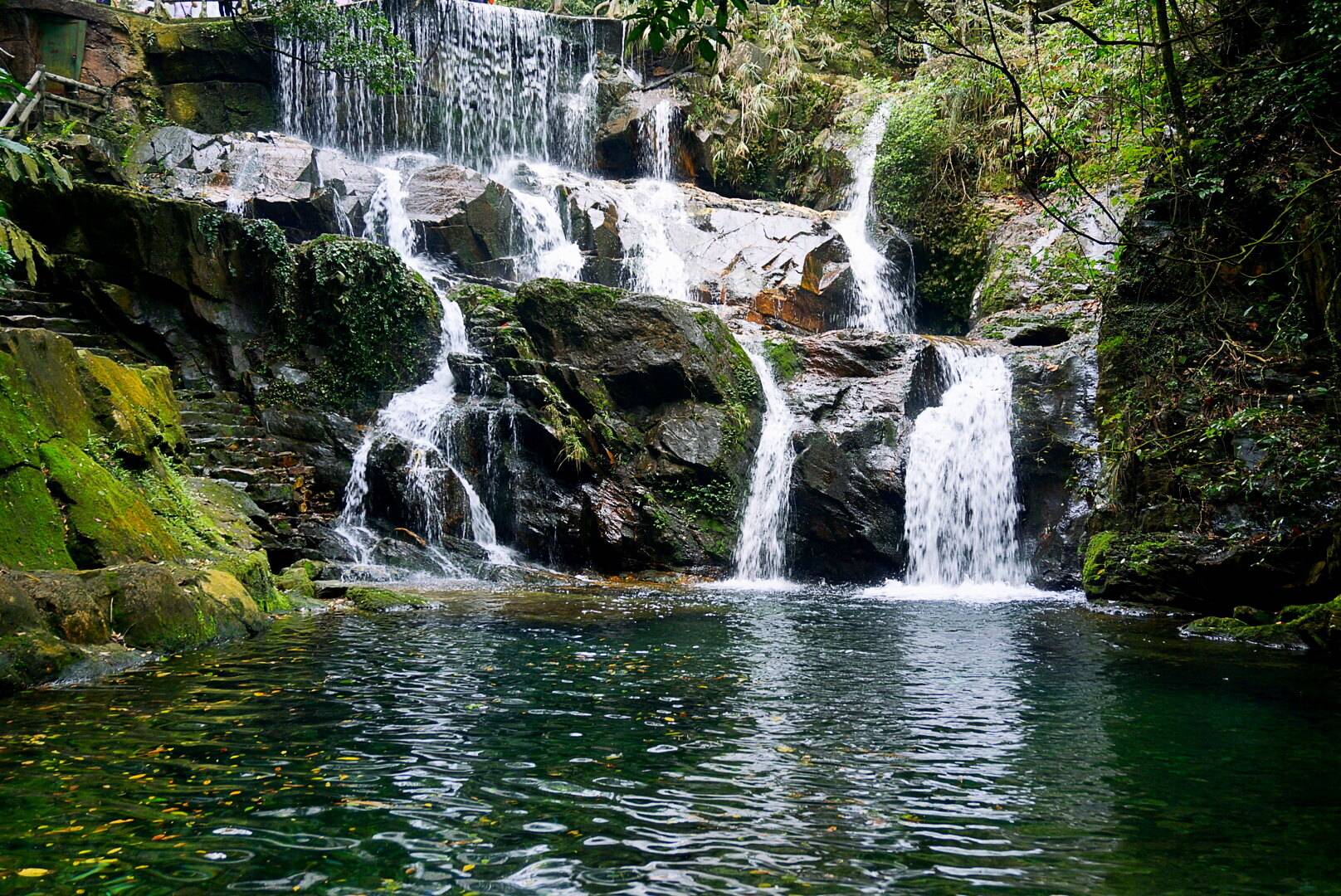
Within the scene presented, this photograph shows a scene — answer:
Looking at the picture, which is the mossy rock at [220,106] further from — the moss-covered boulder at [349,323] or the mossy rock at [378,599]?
the mossy rock at [378,599]

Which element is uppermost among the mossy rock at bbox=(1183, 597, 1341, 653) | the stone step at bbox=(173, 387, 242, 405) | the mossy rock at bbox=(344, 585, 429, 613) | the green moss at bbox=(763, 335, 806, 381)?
the green moss at bbox=(763, 335, 806, 381)

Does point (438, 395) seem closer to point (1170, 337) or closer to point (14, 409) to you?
point (14, 409)

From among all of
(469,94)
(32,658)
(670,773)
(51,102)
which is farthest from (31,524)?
(469,94)

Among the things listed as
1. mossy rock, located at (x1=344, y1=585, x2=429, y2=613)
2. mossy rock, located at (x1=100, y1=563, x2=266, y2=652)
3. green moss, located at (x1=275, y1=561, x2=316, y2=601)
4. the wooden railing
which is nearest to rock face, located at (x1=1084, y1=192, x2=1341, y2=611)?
mossy rock, located at (x1=344, y1=585, x2=429, y2=613)

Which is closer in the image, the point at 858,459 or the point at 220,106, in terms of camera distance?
the point at 858,459

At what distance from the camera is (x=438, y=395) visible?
16.1 meters

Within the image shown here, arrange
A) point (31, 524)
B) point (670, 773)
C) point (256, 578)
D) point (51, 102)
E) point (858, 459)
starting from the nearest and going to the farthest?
1. point (670, 773)
2. point (31, 524)
3. point (256, 578)
4. point (858, 459)
5. point (51, 102)

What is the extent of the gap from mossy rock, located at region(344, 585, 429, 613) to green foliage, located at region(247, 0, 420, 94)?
Result: 16293mm

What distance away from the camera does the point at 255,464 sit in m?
13.7

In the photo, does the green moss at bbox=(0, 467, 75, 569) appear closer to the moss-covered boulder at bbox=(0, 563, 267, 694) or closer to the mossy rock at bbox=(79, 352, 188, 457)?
the moss-covered boulder at bbox=(0, 563, 267, 694)

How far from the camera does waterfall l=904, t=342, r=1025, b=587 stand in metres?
14.3

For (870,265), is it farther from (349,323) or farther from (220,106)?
(220,106)

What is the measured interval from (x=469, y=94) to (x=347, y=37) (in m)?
3.56

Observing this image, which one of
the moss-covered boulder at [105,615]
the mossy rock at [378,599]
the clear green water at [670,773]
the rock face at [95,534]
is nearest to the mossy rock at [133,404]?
the rock face at [95,534]
